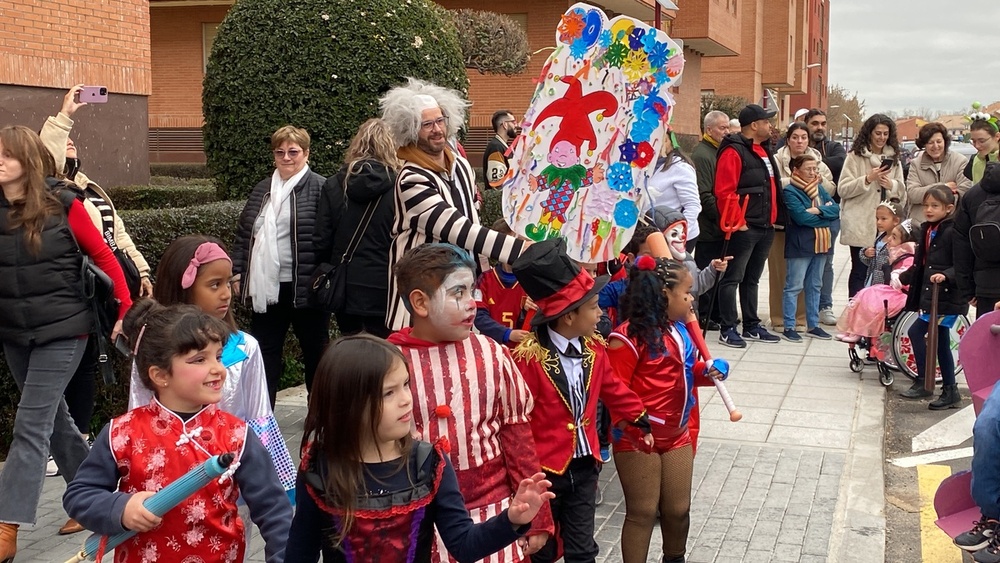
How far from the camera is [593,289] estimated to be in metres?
3.86

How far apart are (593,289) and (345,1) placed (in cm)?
548

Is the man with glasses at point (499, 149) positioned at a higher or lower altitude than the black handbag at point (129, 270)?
higher

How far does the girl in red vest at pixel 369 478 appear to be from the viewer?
2660mm

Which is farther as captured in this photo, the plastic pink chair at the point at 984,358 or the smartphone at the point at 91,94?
the smartphone at the point at 91,94

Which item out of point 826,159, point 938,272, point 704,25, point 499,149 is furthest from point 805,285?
point 704,25

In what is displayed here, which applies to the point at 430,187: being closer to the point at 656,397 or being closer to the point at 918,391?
the point at 656,397

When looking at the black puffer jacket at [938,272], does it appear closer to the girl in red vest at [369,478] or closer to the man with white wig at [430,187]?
the man with white wig at [430,187]

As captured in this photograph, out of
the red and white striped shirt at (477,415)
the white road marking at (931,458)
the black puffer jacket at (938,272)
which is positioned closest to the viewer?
the red and white striped shirt at (477,415)

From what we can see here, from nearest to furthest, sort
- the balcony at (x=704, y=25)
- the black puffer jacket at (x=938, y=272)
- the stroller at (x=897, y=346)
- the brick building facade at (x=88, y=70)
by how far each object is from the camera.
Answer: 1. the black puffer jacket at (x=938, y=272)
2. the stroller at (x=897, y=346)
3. the brick building facade at (x=88, y=70)
4. the balcony at (x=704, y=25)

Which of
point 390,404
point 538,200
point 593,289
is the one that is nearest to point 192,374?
point 390,404

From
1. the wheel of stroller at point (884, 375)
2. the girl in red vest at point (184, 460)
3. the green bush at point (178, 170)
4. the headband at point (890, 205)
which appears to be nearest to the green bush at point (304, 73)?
the wheel of stroller at point (884, 375)

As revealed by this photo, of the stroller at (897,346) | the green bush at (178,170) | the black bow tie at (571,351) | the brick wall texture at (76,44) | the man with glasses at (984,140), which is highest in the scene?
the brick wall texture at (76,44)

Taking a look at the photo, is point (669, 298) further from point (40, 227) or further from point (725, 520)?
point (40, 227)

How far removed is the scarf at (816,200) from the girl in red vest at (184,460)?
338 inches
